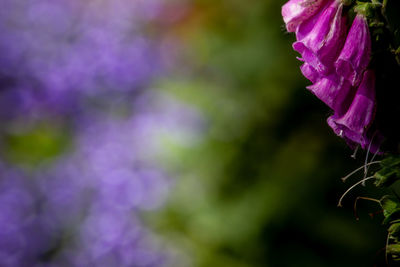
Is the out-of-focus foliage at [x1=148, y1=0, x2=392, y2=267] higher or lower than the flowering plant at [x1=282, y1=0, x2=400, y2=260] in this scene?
higher

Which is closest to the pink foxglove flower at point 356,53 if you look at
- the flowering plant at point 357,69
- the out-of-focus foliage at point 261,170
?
the flowering plant at point 357,69

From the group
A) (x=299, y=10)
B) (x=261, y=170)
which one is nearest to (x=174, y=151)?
(x=261, y=170)

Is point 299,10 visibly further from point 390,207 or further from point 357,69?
point 390,207

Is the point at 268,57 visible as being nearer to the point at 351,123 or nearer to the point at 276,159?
the point at 276,159

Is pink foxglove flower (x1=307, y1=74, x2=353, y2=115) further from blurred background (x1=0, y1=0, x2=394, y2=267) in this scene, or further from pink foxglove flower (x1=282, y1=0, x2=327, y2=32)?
blurred background (x1=0, y1=0, x2=394, y2=267)

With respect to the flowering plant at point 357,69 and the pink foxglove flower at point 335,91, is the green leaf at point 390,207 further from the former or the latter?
the pink foxglove flower at point 335,91

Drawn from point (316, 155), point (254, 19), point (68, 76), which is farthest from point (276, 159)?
point (68, 76)

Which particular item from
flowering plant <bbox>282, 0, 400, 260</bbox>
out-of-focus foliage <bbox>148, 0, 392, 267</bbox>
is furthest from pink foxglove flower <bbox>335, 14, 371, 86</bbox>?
out-of-focus foliage <bbox>148, 0, 392, 267</bbox>
